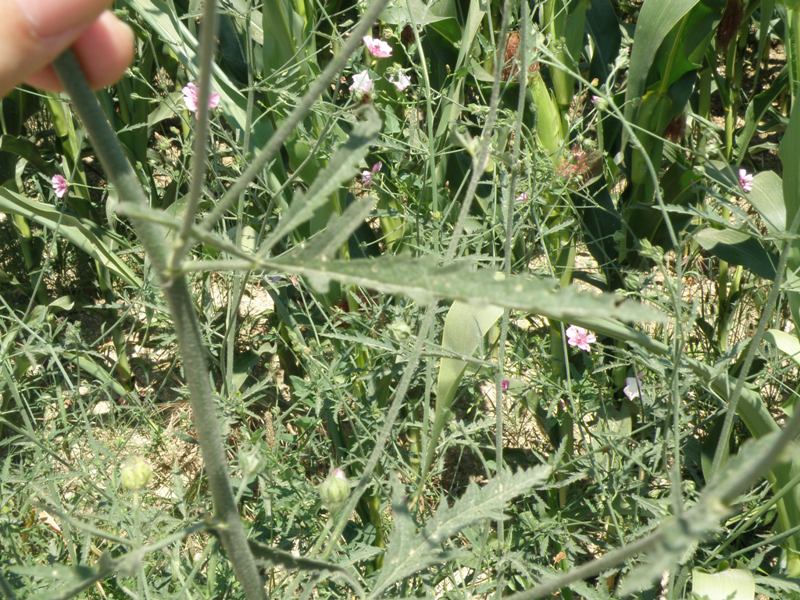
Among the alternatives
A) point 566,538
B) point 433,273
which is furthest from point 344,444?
point 433,273

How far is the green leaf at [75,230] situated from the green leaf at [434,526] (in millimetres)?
1452

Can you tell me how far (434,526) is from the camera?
0.85 meters

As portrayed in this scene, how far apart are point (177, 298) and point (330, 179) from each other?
0.46 feet

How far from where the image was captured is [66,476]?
159cm

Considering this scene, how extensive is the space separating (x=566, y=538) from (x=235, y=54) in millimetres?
1462

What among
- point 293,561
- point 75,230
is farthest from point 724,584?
point 75,230

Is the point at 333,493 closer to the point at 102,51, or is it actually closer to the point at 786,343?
the point at 102,51

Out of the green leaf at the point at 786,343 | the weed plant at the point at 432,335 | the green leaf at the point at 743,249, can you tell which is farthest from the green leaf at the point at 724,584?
the green leaf at the point at 743,249

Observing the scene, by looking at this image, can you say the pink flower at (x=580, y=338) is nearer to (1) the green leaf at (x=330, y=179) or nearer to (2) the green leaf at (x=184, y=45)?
(2) the green leaf at (x=184, y=45)

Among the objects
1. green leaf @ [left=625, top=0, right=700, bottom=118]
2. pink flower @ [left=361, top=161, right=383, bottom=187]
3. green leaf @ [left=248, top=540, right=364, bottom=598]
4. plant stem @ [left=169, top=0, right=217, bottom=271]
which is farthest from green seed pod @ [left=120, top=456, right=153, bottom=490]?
green leaf @ [left=625, top=0, right=700, bottom=118]

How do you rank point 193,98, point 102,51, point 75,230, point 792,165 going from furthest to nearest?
1. point 75,230
2. point 193,98
3. point 792,165
4. point 102,51

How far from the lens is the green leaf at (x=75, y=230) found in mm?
2055

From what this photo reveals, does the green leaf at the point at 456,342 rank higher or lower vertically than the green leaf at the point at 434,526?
lower

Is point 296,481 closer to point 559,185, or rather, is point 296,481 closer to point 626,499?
point 626,499
